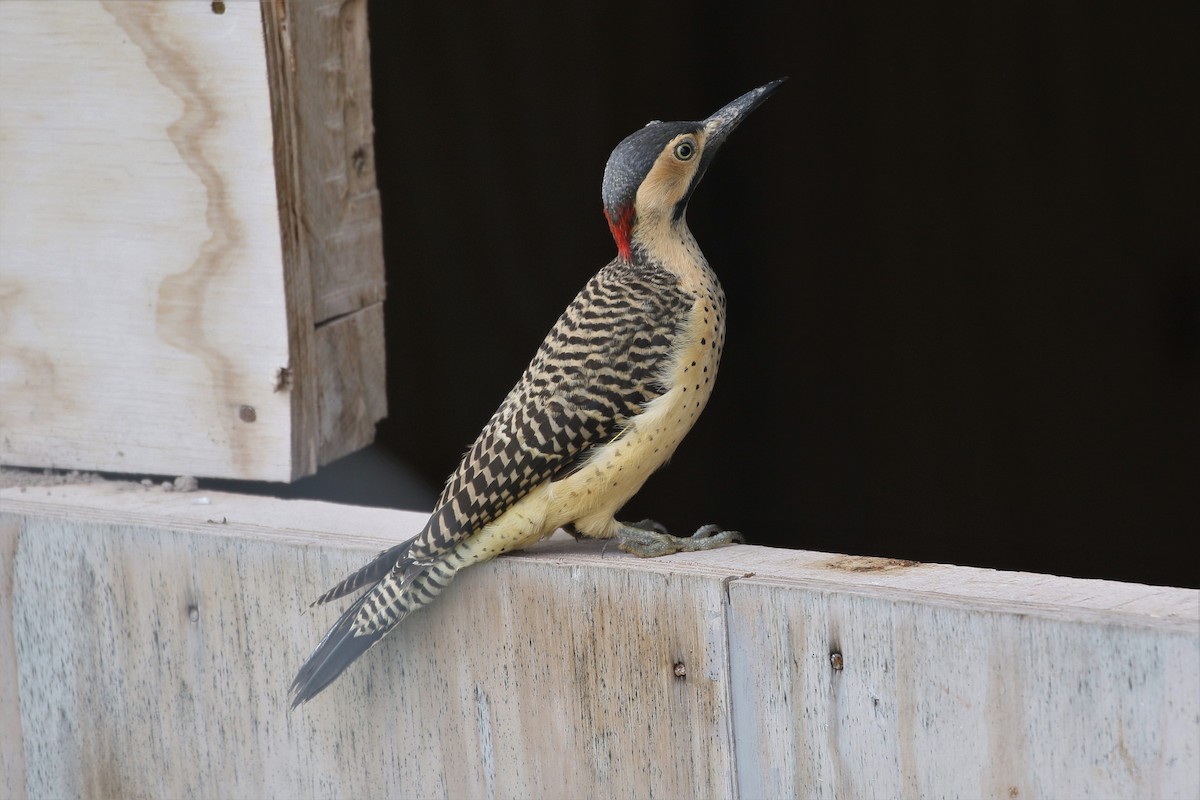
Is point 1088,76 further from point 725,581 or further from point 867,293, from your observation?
point 725,581

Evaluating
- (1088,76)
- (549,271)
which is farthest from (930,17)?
(549,271)

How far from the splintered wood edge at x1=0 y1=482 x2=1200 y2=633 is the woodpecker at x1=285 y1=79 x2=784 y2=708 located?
0.10 meters

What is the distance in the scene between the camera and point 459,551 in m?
2.65

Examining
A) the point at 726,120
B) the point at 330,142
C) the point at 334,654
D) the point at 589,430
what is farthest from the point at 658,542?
the point at 330,142

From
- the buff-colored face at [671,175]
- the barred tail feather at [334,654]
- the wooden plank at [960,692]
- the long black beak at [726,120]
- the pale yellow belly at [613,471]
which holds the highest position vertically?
the long black beak at [726,120]

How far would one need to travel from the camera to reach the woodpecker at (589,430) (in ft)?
8.68

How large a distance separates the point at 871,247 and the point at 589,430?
7.91ft

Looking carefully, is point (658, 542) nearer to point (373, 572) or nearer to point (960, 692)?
point (373, 572)

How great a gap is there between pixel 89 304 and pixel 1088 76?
3.00 m

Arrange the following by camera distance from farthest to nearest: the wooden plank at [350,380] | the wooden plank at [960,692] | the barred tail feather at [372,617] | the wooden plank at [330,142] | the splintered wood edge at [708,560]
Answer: the wooden plank at [350,380]
the wooden plank at [330,142]
the barred tail feather at [372,617]
the splintered wood edge at [708,560]
the wooden plank at [960,692]

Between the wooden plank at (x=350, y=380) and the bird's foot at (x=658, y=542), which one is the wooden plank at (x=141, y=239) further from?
the bird's foot at (x=658, y=542)

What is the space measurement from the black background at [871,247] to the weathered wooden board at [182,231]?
141 cm

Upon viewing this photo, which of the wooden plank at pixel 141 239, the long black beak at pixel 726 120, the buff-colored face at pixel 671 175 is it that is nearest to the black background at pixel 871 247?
the wooden plank at pixel 141 239

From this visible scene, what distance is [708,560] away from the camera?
8.50ft
